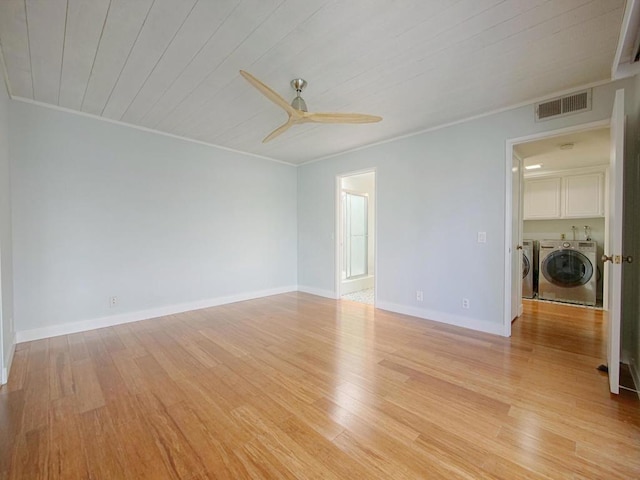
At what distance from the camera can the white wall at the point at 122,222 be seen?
2.92 m

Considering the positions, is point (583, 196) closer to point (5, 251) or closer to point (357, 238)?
point (357, 238)

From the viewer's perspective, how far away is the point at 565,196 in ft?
15.7

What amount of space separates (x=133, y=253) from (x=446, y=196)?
418 cm

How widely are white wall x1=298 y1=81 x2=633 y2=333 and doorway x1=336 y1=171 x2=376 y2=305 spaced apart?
122 cm

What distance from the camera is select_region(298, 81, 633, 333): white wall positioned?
307cm

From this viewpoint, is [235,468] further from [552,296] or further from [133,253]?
[552,296]

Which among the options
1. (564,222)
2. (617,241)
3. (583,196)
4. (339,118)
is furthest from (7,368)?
(564,222)

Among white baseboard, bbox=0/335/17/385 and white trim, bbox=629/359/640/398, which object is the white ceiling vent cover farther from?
white baseboard, bbox=0/335/17/385

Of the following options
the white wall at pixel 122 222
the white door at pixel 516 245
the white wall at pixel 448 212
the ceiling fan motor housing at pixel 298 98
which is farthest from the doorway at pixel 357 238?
the ceiling fan motor housing at pixel 298 98

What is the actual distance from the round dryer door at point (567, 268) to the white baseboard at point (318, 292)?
3.70 meters

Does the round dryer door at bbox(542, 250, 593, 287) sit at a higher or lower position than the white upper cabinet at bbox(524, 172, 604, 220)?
lower

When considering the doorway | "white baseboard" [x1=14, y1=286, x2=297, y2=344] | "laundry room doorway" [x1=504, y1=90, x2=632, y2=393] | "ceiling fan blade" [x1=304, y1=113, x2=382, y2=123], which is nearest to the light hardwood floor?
"white baseboard" [x1=14, y1=286, x2=297, y2=344]

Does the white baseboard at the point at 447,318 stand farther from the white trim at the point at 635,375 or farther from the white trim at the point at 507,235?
the white trim at the point at 635,375

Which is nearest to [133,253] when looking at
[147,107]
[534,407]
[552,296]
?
[147,107]
